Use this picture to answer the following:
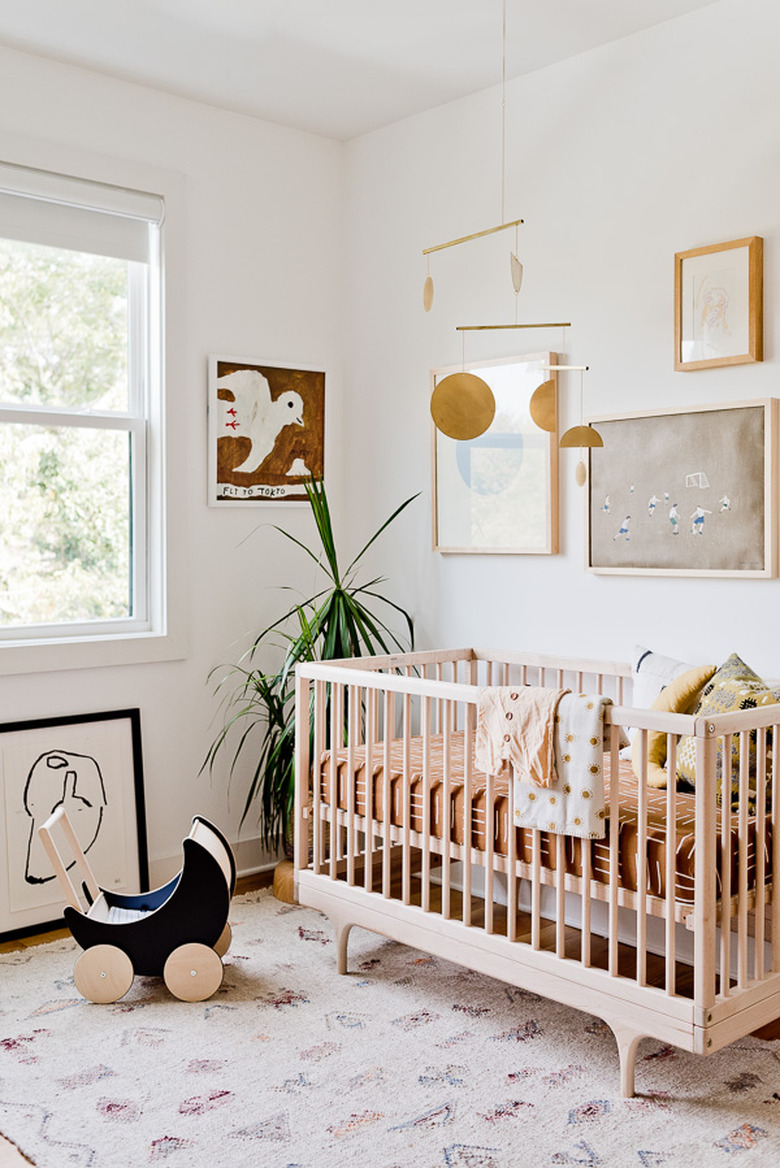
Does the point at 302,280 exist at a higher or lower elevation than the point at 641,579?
higher

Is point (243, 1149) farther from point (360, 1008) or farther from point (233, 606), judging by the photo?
point (233, 606)

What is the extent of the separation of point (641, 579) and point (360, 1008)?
1.35 metres

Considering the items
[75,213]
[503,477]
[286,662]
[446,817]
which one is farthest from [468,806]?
[75,213]

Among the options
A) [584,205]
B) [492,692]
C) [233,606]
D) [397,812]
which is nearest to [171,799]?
[233,606]

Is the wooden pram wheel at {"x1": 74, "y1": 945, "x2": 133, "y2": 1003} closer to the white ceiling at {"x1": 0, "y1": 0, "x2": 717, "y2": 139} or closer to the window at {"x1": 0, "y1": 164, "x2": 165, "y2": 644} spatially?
the window at {"x1": 0, "y1": 164, "x2": 165, "y2": 644}

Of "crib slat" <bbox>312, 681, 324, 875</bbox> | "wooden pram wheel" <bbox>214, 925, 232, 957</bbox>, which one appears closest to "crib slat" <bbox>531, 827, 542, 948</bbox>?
"crib slat" <bbox>312, 681, 324, 875</bbox>

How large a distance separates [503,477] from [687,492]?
0.67 meters

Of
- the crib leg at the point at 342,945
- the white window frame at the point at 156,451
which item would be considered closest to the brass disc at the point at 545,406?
the white window frame at the point at 156,451

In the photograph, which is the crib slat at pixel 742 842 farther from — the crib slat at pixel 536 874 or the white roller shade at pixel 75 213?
the white roller shade at pixel 75 213

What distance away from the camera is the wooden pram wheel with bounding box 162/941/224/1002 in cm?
262

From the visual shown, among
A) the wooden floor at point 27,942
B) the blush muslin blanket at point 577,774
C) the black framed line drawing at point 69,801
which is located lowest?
the wooden floor at point 27,942

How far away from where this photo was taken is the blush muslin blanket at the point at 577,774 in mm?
2186

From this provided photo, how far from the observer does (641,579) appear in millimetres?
2998

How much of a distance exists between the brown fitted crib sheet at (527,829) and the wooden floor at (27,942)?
0.78 metres
